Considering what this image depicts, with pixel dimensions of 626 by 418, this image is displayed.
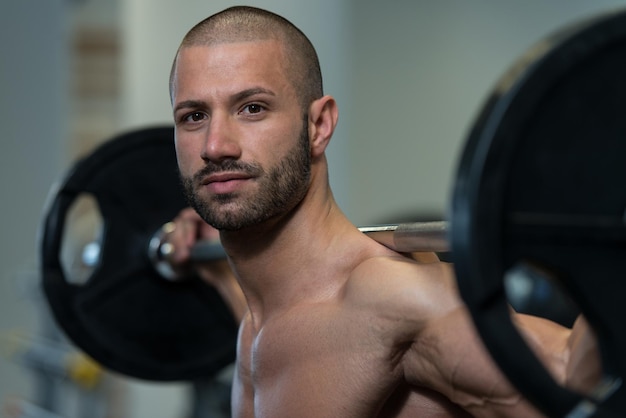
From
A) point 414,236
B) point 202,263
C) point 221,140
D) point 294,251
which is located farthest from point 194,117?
point 202,263

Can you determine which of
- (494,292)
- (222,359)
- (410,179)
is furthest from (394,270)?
(410,179)

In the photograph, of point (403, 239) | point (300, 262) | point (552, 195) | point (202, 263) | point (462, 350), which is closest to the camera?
point (552, 195)

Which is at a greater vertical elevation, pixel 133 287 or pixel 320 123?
pixel 320 123

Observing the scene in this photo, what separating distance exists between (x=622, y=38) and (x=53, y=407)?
3.17m

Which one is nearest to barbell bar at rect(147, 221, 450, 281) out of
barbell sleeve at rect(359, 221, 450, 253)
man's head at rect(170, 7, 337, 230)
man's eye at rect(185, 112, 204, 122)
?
barbell sleeve at rect(359, 221, 450, 253)

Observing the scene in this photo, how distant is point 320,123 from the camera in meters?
1.18

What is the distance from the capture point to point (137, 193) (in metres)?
1.77

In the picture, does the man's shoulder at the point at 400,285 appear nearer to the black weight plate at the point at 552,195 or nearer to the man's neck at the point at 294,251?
the man's neck at the point at 294,251

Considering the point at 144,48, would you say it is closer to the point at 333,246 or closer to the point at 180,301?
the point at 180,301

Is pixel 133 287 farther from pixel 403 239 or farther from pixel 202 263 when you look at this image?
pixel 403 239

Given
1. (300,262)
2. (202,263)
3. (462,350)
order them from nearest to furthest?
(462,350) → (300,262) → (202,263)

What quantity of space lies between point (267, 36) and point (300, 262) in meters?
0.27

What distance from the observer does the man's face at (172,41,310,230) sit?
1.10 m

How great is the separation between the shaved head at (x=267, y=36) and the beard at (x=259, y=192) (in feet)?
0.15
